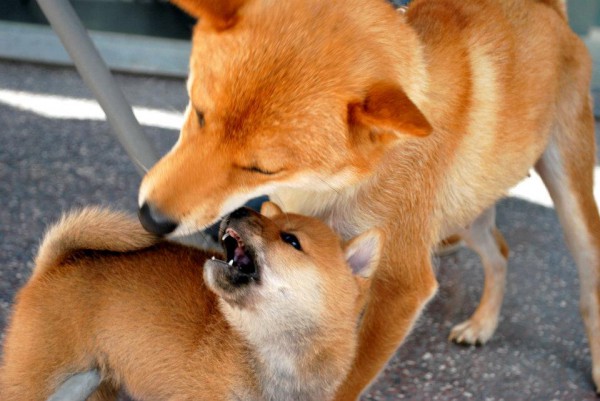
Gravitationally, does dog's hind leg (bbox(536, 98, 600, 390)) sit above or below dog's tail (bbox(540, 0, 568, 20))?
below

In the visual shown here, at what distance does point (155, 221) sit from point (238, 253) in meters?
0.30

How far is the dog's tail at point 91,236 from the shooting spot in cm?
223

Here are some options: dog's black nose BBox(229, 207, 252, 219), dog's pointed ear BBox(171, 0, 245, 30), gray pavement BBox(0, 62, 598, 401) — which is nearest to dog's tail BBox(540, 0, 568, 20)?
gray pavement BBox(0, 62, 598, 401)

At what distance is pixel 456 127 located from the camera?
2256 millimetres

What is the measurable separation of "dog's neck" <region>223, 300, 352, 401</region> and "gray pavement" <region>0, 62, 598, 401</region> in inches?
24.5

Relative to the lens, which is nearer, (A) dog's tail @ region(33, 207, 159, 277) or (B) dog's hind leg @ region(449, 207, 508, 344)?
(A) dog's tail @ region(33, 207, 159, 277)

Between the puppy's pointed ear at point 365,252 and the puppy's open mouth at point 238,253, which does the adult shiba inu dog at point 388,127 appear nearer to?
the puppy's pointed ear at point 365,252

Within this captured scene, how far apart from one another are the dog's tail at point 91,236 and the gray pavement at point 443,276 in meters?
0.61

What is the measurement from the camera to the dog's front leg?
7.35 ft

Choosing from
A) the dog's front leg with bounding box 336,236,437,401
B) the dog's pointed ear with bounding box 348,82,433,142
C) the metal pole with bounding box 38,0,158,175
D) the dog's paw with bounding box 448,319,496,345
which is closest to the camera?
the dog's pointed ear with bounding box 348,82,433,142

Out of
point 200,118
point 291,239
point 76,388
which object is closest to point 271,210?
point 291,239

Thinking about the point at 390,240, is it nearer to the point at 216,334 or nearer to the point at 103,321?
the point at 216,334

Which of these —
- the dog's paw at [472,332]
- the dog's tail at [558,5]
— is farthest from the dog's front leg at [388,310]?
the dog's tail at [558,5]

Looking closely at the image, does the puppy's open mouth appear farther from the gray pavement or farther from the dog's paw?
the dog's paw
